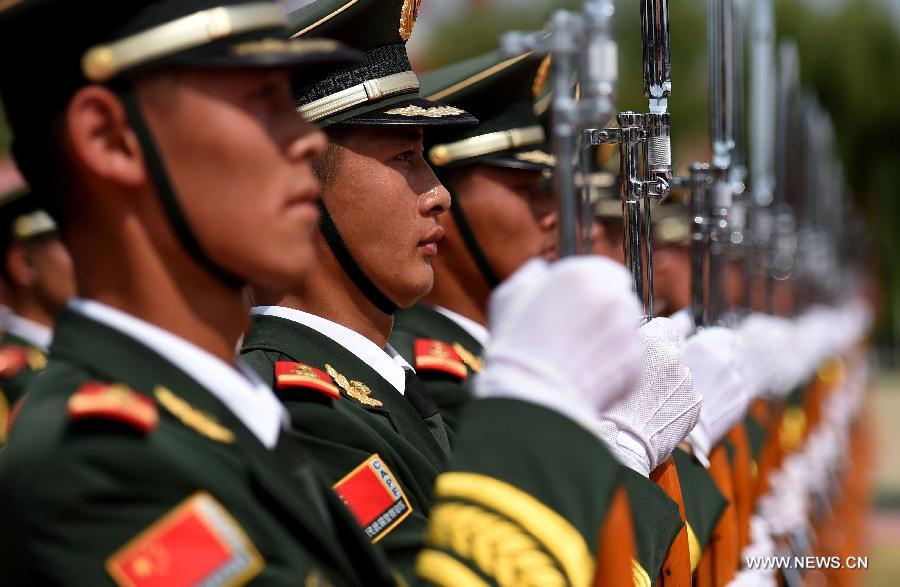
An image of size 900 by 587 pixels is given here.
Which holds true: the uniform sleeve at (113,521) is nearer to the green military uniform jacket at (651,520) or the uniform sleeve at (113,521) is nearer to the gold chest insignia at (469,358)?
the green military uniform jacket at (651,520)

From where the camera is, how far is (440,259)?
14.6ft

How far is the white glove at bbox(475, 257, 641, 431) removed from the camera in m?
1.98

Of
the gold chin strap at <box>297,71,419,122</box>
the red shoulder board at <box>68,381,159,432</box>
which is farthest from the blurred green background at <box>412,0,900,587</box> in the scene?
the red shoulder board at <box>68,381,159,432</box>

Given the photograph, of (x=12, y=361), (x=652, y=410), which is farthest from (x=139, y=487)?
(x=12, y=361)

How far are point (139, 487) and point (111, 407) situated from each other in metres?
0.10

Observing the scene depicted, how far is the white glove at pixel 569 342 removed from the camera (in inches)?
78.0

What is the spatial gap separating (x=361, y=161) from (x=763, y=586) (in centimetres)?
189

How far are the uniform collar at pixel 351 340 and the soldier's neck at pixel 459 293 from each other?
128cm

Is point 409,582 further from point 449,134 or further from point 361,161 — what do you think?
point 449,134

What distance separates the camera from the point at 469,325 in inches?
174

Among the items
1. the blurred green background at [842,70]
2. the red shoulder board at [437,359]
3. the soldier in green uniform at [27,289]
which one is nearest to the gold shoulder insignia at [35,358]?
the soldier in green uniform at [27,289]

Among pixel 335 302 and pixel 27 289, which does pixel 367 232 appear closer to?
pixel 335 302

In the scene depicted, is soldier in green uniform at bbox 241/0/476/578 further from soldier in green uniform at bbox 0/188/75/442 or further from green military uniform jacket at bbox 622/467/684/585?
soldier in green uniform at bbox 0/188/75/442

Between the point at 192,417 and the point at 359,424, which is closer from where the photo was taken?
the point at 192,417
